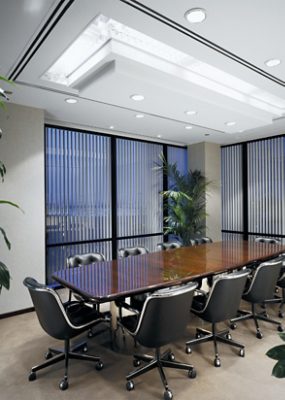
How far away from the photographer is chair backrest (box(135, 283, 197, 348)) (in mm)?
2127

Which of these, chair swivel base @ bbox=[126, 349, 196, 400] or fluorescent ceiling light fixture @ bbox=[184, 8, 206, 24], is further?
chair swivel base @ bbox=[126, 349, 196, 400]

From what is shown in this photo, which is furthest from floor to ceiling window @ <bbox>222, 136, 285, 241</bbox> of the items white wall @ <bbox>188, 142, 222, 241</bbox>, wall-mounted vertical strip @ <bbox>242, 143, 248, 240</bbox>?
white wall @ <bbox>188, 142, 222, 241</bbox>

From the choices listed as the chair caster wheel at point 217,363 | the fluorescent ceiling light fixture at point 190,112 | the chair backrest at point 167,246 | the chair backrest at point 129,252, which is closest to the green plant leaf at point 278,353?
the chair caster wheel at point 217,363

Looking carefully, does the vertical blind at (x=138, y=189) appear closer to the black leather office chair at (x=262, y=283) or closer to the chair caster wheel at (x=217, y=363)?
the black leather office chair at (x=262, y=283)

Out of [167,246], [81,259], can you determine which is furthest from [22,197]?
[167,246]

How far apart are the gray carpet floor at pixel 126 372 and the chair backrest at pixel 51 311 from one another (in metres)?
0.44

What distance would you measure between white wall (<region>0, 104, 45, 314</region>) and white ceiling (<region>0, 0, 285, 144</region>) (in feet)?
1.03

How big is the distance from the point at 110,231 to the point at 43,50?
11.7 feet

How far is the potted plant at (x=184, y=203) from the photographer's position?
19.2 ft

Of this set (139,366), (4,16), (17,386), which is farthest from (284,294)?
(4,16)

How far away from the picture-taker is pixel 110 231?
5492 millimetres

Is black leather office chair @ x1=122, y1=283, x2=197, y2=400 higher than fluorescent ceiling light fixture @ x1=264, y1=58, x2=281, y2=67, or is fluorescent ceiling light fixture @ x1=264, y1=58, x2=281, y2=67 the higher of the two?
fluorescent ceiling light fixture @ x1=264, y1=58, x2=281, y2=67

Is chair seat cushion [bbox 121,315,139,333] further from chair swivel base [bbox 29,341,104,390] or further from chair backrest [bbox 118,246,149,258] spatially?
chair backrest [bbox 118,246,149,258]

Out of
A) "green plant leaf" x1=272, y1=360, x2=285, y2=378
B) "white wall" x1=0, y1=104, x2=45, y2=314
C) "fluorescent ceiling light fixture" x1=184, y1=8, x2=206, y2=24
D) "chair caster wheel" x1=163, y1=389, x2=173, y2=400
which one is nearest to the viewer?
"green plant leaf" x1=272, y1=360, x2=285, y2=378
